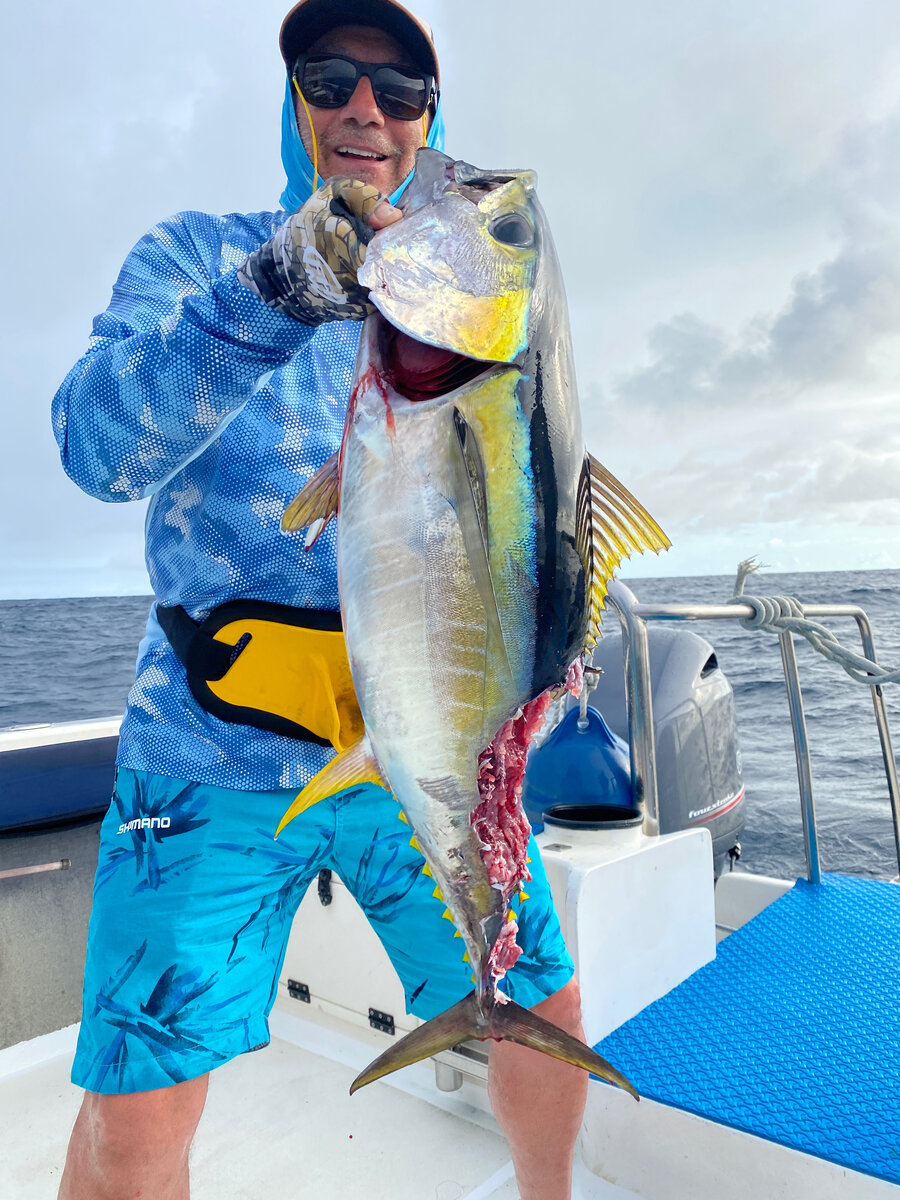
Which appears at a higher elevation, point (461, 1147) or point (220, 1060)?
point (220, 1060)

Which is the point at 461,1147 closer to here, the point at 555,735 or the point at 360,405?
the point at 555,735

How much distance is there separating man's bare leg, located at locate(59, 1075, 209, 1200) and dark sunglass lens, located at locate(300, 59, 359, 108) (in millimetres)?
Answer: 1680

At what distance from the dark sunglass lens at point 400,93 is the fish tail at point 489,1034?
1.50 metres

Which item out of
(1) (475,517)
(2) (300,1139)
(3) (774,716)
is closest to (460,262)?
(1) (475,517)

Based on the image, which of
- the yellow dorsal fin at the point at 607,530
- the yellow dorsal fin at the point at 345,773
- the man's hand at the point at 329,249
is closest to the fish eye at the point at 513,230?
the man's hand at the point at 329,249

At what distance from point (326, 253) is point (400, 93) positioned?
0.71 m

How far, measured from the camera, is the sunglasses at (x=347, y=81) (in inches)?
59.2

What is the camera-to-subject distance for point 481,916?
123 centimetres

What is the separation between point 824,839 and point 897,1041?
663 centimetres

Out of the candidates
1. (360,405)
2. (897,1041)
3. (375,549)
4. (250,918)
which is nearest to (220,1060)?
(250,918)

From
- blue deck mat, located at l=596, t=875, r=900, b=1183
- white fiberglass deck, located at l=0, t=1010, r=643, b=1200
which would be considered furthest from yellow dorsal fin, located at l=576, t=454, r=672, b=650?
white fiberglass deck, located at l=0, t=1010, r=643, b=1200

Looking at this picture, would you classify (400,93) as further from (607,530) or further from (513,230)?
(607,530)

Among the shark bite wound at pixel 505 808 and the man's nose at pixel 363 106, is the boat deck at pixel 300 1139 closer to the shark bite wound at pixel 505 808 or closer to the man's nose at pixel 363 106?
the shark bite wound at pixel 505 808

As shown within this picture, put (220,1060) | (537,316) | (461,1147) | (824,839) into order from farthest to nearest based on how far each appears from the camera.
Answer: (824,839) < (461,1147) < (220,1060) < (537,316)
